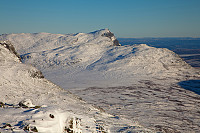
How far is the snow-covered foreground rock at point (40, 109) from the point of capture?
1261 centimetres

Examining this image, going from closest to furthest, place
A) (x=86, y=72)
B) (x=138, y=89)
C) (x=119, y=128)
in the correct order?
(x=119, y=128)
(x=138, y=89)
(x=86, y=72)

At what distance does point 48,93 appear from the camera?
28391 mm

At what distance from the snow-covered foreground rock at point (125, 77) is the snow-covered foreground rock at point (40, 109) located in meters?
11.5

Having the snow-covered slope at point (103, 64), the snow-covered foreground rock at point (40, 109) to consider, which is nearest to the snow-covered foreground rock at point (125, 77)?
the snow-covered slope at point (103, 64)

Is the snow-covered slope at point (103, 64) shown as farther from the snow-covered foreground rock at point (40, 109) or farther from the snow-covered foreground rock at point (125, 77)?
the snow-covered foreground rock at point (40, 109)

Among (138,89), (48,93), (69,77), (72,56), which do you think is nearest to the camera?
(48,93)

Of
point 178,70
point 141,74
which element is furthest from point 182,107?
point 178,70

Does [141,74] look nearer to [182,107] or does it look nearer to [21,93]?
[182,107]

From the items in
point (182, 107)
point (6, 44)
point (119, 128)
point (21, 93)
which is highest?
point (6, 44)

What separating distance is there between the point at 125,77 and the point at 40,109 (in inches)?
2080

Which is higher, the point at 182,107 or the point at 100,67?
the point at 100,67

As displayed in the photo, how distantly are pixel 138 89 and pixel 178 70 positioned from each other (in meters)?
32.3

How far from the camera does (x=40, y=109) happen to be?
1445 centimetres

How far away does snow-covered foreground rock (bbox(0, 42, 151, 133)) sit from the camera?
12609mm
